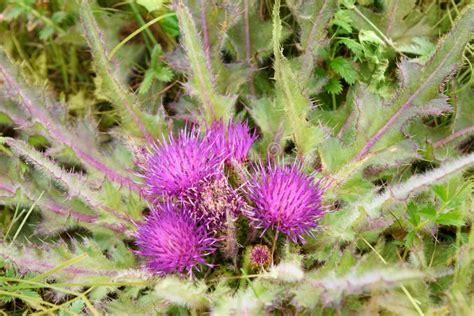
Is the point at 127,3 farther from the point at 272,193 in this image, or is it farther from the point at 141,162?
the point at 272,193

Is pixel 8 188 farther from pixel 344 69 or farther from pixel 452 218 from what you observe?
pixel 452 218

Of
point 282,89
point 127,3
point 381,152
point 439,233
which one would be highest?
point 127,3

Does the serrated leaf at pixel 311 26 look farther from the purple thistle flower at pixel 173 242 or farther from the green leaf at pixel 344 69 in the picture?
the purple thistle flower at pixel 173 242

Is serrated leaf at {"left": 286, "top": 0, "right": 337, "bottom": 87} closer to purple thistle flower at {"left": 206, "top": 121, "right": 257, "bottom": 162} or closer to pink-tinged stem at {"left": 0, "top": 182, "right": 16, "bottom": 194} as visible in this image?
purple thistle flower at {"left": 206, "top": 121, "right": 257, "bottom": 162}

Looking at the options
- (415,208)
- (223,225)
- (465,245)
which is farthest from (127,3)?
(465,245)

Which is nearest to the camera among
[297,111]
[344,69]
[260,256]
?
[260,256]

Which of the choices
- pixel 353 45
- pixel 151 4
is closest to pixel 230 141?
pixel 353 45
